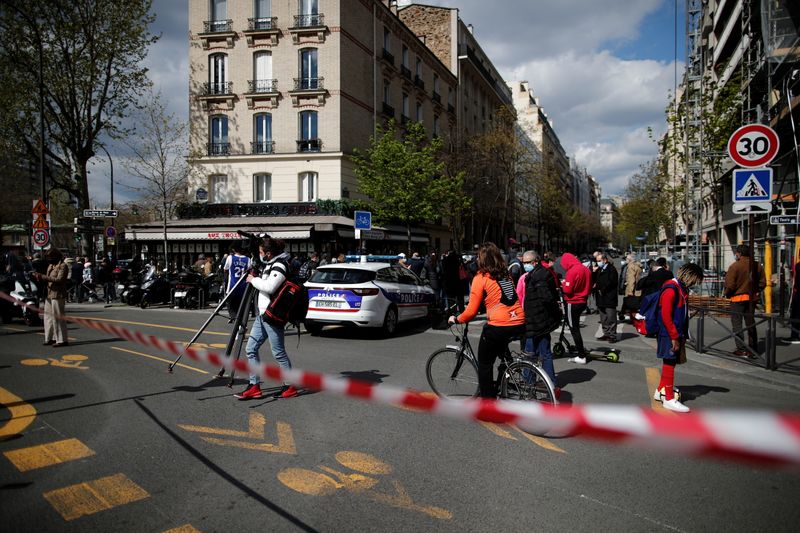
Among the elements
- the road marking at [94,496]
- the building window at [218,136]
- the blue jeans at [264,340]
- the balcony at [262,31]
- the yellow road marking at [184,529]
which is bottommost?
the yellow road marking at [184,529]

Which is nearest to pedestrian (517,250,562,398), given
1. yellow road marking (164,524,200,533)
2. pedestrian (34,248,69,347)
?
yellow road marking (164,524,200,533)

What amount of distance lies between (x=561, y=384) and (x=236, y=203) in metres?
25.7

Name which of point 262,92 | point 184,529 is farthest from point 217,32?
point 184,529

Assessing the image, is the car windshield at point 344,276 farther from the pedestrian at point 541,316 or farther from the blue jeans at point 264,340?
the pedestrian at point 541,316

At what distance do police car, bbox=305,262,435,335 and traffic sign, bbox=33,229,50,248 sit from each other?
11.4 meters

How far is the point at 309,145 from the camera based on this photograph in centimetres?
2933

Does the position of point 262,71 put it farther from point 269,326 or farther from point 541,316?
point 541,316

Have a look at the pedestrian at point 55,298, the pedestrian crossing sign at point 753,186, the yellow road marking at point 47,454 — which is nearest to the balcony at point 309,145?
the pedestrian at point 55,298

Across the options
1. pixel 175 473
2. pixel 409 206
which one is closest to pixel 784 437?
A: pixel 175 473

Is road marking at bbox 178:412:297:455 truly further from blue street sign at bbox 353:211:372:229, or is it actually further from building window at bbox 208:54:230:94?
building window at bbox 208:54:230:94

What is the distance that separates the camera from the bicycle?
5250mm

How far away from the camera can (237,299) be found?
1402 cm

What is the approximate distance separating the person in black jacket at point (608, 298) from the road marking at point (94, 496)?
9537 mm

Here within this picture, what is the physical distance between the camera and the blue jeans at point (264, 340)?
604 cm
